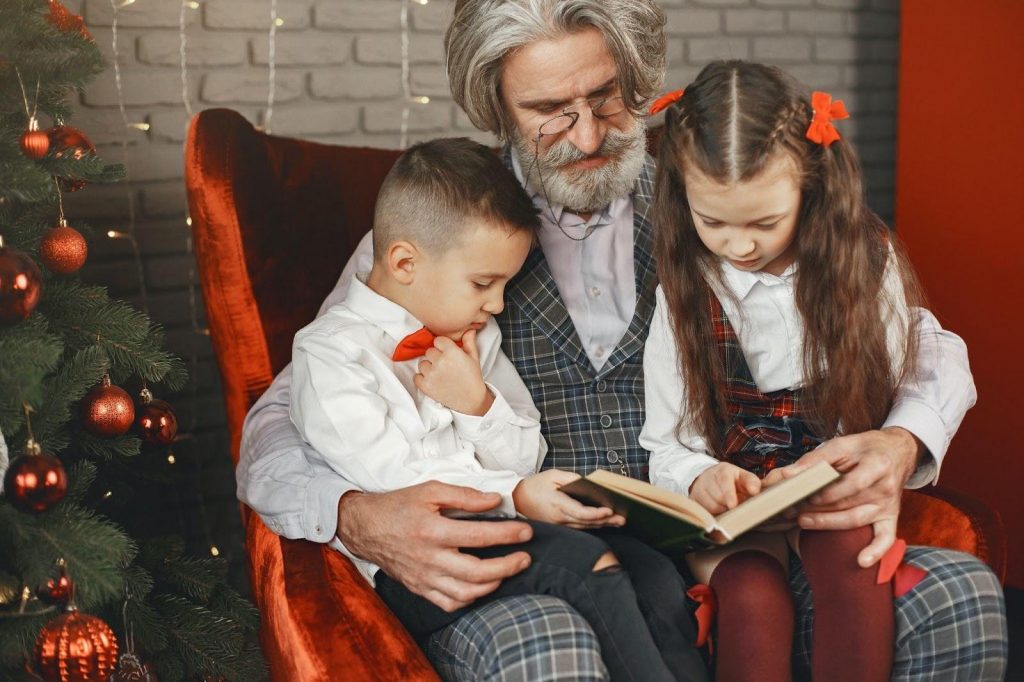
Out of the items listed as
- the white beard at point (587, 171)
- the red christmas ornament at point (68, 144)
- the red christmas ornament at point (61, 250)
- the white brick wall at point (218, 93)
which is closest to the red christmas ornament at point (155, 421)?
the red christmas ornament at point (61, 250)

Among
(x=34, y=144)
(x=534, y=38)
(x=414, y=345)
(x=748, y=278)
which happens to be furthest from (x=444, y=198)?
(x=34, y=144)

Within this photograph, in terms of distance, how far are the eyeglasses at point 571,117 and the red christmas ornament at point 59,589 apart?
105cm

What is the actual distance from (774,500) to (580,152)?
2.57 ft

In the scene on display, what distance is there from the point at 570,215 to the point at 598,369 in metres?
0.32

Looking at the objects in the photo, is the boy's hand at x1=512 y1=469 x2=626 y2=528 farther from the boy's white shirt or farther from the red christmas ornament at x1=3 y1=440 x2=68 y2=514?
the red christmas ornament at x1=3 y1=440 x2=68 y2=514

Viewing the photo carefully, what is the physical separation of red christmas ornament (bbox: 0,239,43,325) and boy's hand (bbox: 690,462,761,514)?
98 centimetres

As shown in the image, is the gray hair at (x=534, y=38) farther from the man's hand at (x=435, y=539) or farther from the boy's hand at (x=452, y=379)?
the man's hand at (x=435, y=539)

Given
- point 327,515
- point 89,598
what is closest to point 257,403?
point 327,515

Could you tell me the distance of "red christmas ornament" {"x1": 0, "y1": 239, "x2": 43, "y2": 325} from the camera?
1.45 meters

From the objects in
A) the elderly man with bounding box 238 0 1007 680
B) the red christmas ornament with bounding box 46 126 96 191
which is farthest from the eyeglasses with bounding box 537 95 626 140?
the red christmas ornament with bounding box 46 126 96 191

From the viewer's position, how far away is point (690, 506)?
1.30 meters

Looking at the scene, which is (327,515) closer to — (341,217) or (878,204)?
(341,217)

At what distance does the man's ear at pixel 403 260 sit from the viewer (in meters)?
1.71

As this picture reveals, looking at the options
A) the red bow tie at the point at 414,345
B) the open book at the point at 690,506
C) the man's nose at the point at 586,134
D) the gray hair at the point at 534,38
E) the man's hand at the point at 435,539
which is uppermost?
the gray hair at the point at 534,38
